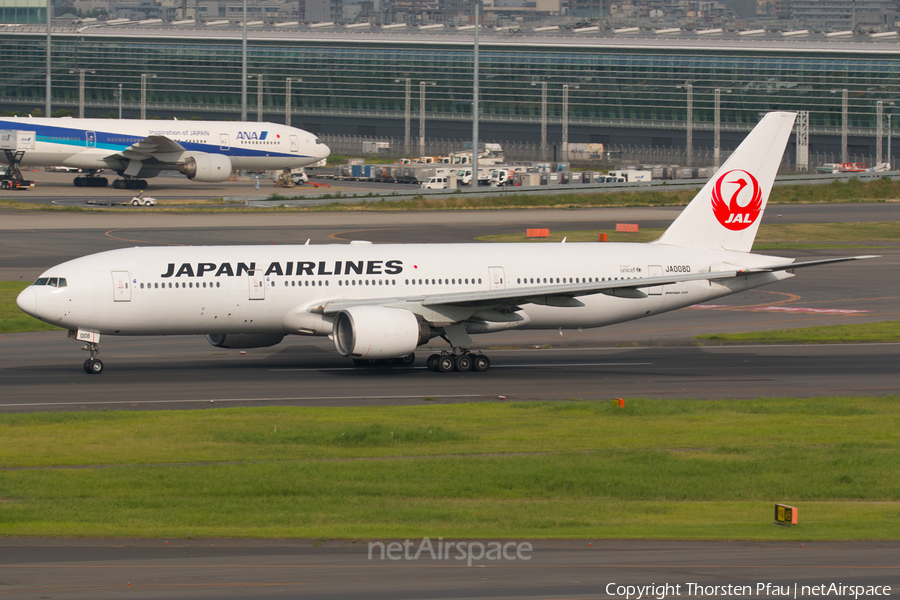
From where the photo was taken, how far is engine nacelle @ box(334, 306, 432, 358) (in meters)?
35.2

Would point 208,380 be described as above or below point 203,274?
below

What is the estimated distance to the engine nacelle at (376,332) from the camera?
116 ft

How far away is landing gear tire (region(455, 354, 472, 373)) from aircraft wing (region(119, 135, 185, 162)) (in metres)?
73.3

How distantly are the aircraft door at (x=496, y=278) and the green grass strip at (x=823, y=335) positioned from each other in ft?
36.6

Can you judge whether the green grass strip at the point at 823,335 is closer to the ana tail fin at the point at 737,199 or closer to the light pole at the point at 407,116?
the ana tail fin at the point at 737,199

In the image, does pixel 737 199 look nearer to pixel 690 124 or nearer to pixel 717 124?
pixel 717 124

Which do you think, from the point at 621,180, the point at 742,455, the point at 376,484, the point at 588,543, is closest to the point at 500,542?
the point at 588,543

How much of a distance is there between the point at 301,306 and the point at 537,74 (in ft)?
512

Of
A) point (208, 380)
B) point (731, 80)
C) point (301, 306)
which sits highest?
point (731, 80)

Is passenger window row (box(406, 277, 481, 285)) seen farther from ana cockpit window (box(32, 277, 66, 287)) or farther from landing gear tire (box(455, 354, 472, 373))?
ana cockpit window (box(32, 277, 66, 287))

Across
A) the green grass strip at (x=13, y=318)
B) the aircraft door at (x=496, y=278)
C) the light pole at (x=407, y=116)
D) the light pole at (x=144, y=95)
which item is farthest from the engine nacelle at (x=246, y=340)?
the light pole at (x=144, y=95)

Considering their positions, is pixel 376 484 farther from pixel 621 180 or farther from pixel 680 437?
pixel 621 180

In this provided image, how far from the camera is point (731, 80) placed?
174 m

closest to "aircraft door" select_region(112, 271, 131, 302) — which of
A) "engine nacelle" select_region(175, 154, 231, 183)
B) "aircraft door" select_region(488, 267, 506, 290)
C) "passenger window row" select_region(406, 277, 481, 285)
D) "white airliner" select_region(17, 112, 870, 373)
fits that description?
"white airliner" select_region(17, 112, 870, 373)
